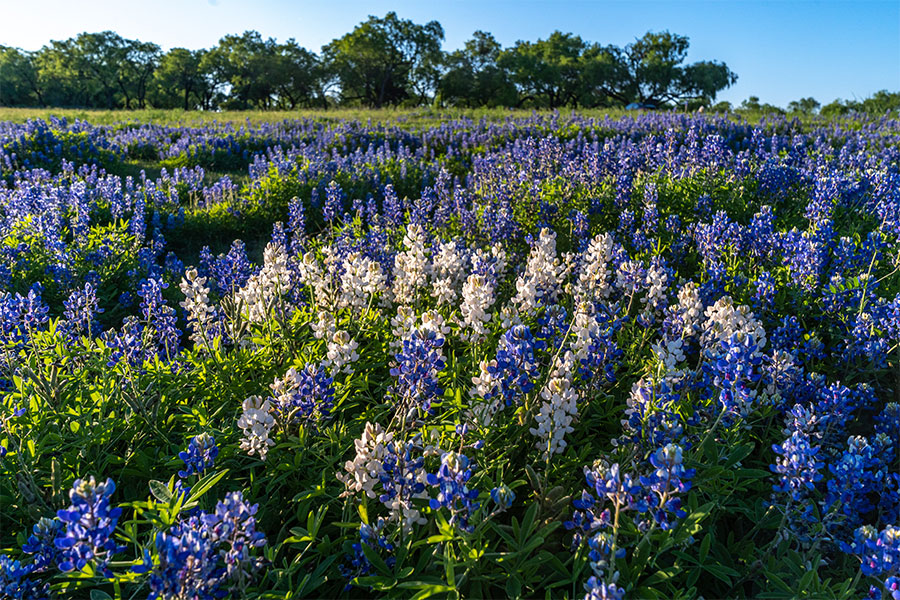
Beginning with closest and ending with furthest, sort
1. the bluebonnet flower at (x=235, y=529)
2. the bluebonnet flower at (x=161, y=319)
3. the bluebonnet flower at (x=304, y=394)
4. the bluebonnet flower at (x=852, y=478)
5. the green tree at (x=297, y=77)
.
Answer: the bluebonnet flower at (x=235, y=529) → the bluebonnet flower at (x=852, y=478) → the bluebonnet flower at (x=304, y=394) → the bluebonnet flower at (x=161, y=319) → the green tree at (x=297, y=77)

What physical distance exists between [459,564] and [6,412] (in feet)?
8.94

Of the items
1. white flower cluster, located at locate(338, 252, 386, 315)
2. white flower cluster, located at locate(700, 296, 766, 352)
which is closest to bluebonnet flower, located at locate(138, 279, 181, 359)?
white flower cluster, located at locate(338, 252, 386, 315)

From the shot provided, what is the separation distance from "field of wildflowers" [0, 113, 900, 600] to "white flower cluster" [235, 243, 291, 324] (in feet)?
0.08

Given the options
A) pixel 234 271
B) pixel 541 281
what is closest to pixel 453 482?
pixel 541 281

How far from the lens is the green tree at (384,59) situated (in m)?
54.1

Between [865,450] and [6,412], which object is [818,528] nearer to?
[865,450]

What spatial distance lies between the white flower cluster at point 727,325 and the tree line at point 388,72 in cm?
5021

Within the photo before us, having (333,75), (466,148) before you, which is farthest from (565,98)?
(466,148)

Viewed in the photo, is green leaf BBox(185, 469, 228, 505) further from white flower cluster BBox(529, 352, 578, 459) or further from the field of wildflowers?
white flower cluster BBox(529, 352, 578, 459)

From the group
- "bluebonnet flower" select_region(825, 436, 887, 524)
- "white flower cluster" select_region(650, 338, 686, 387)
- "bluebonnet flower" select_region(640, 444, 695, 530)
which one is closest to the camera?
"bluebonnet flower" select_region(640, 444, 695, 530)

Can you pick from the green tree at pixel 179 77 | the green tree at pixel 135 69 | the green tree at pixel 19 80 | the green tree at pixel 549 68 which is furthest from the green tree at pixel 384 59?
the green tree at pixel 19 80

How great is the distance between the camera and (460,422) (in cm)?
316

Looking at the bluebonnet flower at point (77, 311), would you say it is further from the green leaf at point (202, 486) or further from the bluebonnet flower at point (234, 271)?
the green leaf at point (202, 486)

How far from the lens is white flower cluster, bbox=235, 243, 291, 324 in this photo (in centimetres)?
400
